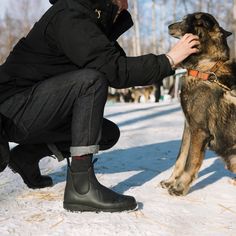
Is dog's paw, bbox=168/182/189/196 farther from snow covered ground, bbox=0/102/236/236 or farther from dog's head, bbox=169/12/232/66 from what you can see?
dog's head, bbox=169/12/232/66

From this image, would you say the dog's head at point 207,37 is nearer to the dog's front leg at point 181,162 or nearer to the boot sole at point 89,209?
the dog's front leg at point 181,162

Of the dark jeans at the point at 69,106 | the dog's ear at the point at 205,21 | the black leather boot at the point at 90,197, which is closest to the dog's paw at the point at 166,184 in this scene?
the black leather boot at the point at 90,197

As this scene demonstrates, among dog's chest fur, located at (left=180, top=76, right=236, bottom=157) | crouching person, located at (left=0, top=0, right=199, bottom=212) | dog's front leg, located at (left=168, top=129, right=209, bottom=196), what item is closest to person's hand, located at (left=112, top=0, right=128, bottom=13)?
crouching person, located at (left=0, top=0, right=199, bottom=212)

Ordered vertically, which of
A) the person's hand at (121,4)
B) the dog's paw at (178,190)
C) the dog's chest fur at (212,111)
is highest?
the person's hand at (121,4)

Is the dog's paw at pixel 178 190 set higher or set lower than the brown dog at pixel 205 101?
lower

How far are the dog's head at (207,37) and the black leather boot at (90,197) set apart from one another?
1.32 m

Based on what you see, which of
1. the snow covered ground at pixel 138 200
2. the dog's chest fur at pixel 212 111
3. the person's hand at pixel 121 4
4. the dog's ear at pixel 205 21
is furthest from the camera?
the dog's ear at pixel 205 21

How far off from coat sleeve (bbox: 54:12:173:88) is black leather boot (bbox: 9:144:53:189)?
3.09 ft

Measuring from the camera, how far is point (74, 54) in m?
2.53

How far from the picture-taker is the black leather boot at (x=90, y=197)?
254 cm

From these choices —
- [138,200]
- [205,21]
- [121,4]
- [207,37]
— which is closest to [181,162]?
[138,200]

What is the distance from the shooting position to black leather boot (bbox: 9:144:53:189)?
314 centimetres

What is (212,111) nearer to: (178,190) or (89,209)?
(178,190)

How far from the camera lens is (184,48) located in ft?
8.82
